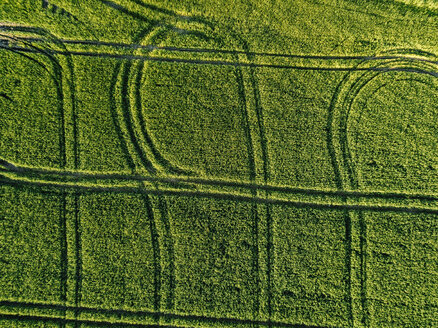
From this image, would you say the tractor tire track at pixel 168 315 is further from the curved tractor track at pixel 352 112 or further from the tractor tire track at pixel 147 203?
the curved tractor track at pixel 352 112

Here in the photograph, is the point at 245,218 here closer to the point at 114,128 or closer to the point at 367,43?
the point at 114,128

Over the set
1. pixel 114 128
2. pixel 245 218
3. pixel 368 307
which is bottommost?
pixel 368 307

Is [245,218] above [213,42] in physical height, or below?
below

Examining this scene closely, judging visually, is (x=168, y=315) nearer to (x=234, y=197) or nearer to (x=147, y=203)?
(x=147, y=203)

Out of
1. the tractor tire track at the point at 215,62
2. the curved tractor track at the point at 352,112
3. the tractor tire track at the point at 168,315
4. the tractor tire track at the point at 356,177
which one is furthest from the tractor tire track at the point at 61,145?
the tractor tire track at the point at 356,177

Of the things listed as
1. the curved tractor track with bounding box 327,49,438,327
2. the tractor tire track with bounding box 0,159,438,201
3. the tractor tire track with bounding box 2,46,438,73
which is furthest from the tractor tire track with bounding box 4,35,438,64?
the tractor tire track with bounding box 0,159,438,201

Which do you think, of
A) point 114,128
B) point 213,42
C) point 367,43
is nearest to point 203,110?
point 213,42

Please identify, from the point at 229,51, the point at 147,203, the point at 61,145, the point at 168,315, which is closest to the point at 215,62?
the point at 229,51

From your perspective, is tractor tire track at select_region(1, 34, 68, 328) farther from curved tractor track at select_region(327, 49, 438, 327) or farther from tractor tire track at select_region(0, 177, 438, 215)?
curved tractor track at select_region(327, 49, 438, 327)
